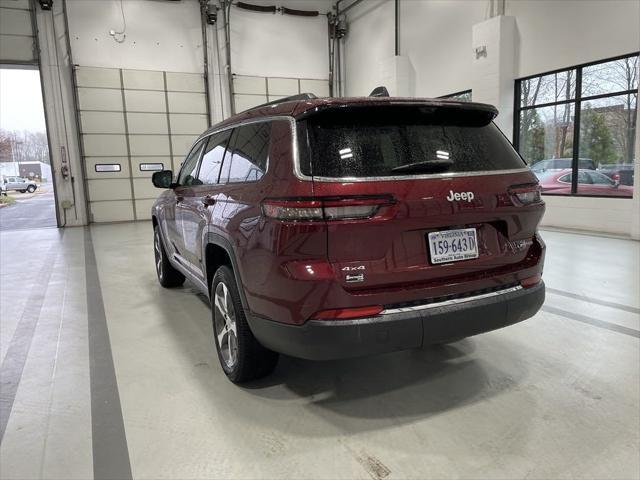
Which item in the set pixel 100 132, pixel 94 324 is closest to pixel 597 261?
pixel 94 324

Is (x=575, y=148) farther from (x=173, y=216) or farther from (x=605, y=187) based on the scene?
(x=173, y=216)

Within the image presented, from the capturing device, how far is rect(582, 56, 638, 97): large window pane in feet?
24.8

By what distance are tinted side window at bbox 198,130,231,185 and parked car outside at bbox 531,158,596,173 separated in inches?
313

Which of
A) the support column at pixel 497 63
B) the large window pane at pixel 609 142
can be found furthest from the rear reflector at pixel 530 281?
the support column at pixel 497 63

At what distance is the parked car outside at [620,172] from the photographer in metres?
7.93

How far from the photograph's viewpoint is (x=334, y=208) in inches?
71.0

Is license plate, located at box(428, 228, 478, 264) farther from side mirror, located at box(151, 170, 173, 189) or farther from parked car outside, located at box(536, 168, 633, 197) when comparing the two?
parked car outside, located at box(536, 168, 633, 197)

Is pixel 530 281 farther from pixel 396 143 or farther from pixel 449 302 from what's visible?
pixel 396 143

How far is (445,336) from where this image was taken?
1.99 meters

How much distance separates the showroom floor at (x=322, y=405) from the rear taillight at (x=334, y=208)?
100 centimetres

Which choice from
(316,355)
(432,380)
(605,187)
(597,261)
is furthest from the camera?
(605,187)

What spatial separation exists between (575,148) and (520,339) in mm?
7093

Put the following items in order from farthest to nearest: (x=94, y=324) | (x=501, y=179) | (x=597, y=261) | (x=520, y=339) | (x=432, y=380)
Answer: (x=597, y=261) → (x=94, y=324) → (x=520, y=339) → (x=432, y=380) → (x=501, y=179)

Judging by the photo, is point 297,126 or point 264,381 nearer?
point 297,126
